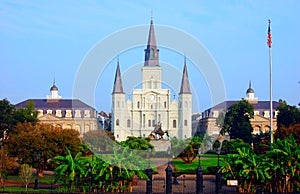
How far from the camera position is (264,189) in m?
25.3

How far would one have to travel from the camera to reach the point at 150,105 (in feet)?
299

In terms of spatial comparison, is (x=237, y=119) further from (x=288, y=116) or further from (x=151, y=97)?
(x=151, y=97)

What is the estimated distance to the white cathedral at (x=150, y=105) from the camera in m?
82.7

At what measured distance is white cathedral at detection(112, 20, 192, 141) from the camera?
82.7 metres

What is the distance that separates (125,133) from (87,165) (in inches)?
2099

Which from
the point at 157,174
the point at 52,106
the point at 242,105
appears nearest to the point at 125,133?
the point at 242,105

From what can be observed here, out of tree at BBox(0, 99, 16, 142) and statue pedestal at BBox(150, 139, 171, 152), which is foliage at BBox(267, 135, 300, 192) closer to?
statue pedestal at BBox(150, 139, 171, 152)

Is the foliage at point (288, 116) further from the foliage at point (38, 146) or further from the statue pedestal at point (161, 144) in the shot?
the foliage at point (38, 146)

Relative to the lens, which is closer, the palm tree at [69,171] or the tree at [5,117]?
the palm tree at [69,171]

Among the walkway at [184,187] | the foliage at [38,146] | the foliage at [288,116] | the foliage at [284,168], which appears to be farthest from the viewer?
the foliage at [288,116]

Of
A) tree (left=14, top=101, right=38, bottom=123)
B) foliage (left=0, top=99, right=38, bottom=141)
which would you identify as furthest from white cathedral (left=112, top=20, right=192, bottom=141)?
foliage (left=0, top=99, right=38, bottom=141)

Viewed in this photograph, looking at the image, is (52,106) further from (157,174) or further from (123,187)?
(123,187)

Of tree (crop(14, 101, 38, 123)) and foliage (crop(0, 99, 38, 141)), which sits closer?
foliage (crop(0, 99, 38, 141))

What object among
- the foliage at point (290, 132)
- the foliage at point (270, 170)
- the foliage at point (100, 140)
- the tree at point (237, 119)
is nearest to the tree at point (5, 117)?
the foliage at point (100, 140)
